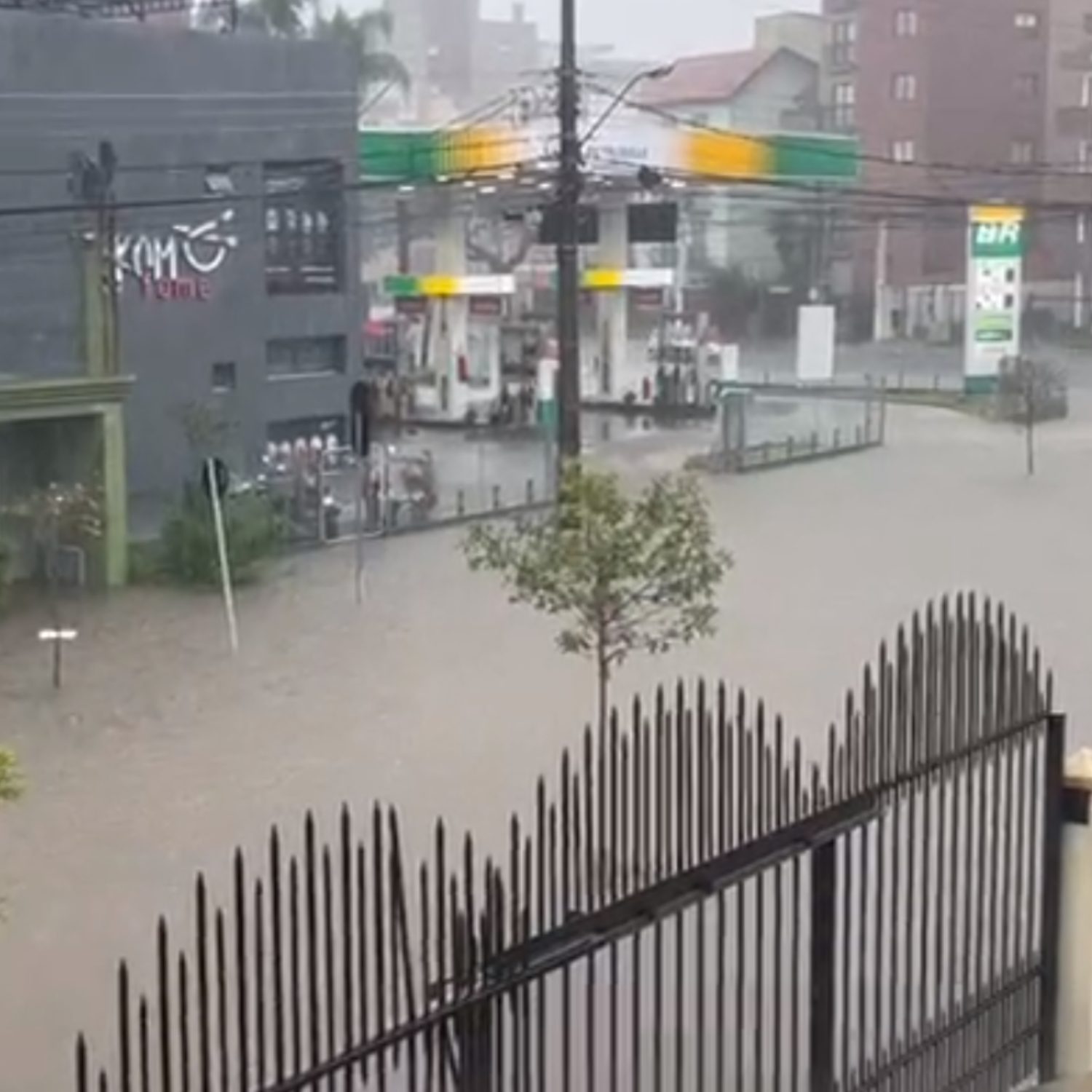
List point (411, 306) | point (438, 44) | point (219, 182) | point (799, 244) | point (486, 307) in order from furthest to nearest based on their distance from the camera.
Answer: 1. point (411, 306)
2. point (486, 307)
3. point (219, 182)
4. point (799, 244)
5. point (438, 44)

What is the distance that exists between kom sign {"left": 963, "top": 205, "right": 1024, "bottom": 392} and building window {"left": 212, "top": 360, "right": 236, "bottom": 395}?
1888 mm

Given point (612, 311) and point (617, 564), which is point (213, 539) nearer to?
point (612, 311)

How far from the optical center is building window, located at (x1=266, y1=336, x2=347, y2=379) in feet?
19.2

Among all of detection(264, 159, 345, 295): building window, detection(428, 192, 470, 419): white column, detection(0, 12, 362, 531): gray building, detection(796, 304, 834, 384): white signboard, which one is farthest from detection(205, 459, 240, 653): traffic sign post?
detection(796, 304, 834, 384): white signboard

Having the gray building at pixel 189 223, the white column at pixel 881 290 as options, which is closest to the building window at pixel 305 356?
the gray building at pixel 189 223

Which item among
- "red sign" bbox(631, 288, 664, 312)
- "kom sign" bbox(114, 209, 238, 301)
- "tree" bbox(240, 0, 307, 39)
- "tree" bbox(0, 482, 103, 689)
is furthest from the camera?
"red sign" bbox(631, 288, 664, 312)

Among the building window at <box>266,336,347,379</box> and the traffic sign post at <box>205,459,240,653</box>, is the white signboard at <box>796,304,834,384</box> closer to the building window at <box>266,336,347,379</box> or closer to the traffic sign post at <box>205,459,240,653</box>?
the building window at <box>266,336,347,379</box>

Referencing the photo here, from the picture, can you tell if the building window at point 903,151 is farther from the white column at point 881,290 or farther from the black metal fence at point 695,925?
the black metal fence at point 695,925

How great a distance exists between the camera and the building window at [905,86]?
15.5ft

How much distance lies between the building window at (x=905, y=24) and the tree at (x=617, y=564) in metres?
1.93

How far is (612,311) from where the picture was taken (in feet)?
21.1

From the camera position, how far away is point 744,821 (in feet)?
4.23

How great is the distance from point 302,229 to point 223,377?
445mm

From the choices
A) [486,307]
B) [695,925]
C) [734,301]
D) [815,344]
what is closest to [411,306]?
[486,307]
